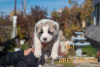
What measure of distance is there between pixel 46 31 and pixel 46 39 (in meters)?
0.08

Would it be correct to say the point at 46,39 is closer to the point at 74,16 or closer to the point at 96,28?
the point at 96,28

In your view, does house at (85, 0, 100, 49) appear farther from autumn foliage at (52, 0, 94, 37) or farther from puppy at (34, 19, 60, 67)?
puppy at (34, 19, 60, 67)

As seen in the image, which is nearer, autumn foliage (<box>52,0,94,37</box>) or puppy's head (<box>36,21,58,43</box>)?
puppy's head (<box>36,21,58,43</box>)

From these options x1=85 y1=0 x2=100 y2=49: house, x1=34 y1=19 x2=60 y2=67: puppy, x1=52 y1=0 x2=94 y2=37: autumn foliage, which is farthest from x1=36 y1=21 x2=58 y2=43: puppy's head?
x1=52 y1=0 x2=94 y2=37: autumn foliage

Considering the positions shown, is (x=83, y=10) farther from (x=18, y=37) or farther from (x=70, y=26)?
(x=18, y=37)

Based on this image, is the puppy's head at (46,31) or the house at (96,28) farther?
the house at (96,28)

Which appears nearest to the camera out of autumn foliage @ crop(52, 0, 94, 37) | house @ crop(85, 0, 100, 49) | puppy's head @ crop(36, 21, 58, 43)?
puppy's head @ crop(36, 21, 58, 43)

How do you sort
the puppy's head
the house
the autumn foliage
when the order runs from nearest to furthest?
the puppy's head → the house → the autumn foliage

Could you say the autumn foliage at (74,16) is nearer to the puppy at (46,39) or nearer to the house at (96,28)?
the house at (96,28)

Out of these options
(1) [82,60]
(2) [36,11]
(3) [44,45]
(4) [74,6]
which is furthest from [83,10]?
(3) [44,45]

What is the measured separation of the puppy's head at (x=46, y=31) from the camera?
1.14 m

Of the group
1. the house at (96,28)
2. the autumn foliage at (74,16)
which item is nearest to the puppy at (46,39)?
the house at (96,28)

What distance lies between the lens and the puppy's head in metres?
1.14

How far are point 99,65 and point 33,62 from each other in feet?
14.3
